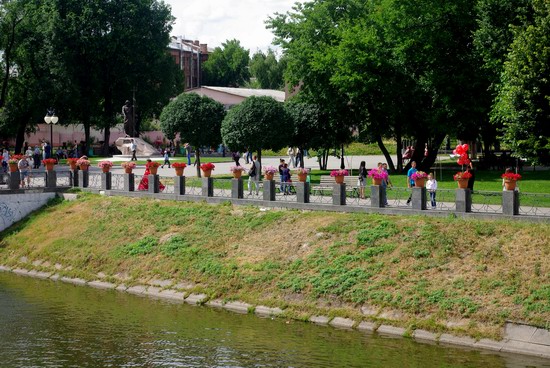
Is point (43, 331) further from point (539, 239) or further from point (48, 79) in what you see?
point (48, 79)

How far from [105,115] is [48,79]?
23.8 ft

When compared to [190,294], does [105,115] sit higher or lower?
higher

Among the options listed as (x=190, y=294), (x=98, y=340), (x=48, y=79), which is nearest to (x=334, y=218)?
(x=190, y=294)

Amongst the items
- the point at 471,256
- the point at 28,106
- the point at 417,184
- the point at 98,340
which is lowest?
the point at 98,340

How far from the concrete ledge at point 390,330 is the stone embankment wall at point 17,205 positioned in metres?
20.8

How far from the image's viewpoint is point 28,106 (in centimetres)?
6500

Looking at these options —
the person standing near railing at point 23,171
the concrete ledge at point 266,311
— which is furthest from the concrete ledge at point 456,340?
the person standing near railing at point 23,171

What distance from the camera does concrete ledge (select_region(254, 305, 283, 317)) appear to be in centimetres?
2309

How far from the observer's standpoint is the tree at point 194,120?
143ft

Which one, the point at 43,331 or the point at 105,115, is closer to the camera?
the point at 43,331

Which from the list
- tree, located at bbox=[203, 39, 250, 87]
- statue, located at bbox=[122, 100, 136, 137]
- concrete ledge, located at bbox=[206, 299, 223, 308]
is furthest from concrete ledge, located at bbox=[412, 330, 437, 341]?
tree, located at bbox=[203, 39, 250, 87]

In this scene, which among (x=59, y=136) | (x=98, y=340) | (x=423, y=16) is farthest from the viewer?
(x=59, y=136)

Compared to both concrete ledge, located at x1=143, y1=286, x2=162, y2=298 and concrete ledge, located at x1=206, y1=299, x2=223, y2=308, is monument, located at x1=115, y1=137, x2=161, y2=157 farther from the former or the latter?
concrete ledge, located at x1=206, y1=299, x2=223, y2=308

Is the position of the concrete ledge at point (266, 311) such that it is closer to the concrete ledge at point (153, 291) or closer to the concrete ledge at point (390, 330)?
the concrete ledge at point (390, 330)
